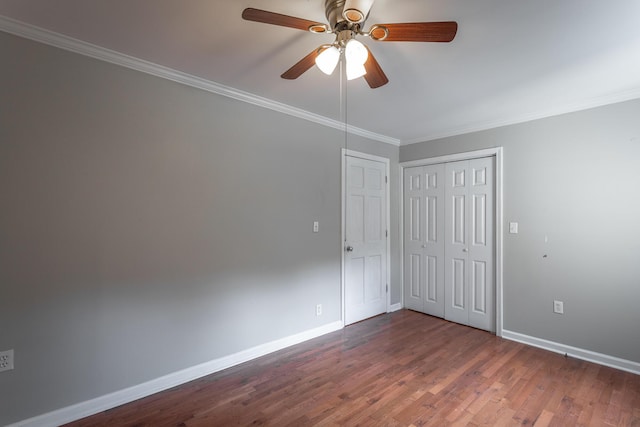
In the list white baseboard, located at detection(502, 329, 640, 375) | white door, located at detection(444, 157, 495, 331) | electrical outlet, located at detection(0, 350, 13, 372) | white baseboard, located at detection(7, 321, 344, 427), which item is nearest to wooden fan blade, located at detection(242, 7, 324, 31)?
electrical outlet, located at detection(0, 350, 13, 372)

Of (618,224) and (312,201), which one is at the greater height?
(312,201)

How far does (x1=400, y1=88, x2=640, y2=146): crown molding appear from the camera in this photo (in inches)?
107

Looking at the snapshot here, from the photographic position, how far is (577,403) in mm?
2221

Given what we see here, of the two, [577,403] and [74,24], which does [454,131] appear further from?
[74,24]

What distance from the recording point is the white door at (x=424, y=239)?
404cm

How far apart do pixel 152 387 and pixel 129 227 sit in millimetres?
1211

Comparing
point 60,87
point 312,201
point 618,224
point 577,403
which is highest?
point 60,87

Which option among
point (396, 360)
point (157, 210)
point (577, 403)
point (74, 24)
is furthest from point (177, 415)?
point (577, 403)

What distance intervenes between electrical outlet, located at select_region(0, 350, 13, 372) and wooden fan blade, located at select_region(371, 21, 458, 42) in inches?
107

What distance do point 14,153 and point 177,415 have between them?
1.94 meters

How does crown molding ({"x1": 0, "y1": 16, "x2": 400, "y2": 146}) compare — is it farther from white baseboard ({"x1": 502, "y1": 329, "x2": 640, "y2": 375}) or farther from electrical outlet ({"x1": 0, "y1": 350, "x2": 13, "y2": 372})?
white baseboard ({"x1": 502, "y1": 329, "x2": 640, "y2": 375})

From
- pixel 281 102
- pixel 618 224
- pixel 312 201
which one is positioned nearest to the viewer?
pixel 618 224

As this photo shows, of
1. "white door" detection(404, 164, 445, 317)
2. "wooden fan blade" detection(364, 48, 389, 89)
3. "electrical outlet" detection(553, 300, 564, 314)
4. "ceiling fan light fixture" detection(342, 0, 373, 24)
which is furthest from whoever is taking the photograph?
"white door" detection(404, 164, 445, 317)

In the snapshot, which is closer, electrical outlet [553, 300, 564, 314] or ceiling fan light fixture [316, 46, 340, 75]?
ceiling fan light fixture [316, 46, 340, 75]
